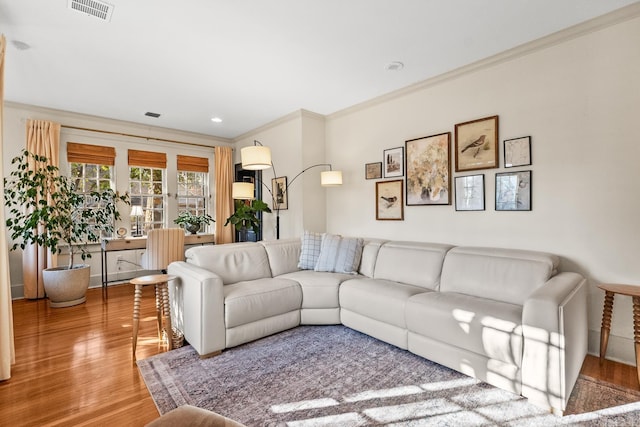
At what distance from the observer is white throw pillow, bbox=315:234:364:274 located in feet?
11.2

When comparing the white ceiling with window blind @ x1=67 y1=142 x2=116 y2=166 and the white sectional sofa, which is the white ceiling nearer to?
window blind @ x1=67 y1=142 x2=116 y2=166

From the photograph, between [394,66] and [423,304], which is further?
[394,66]

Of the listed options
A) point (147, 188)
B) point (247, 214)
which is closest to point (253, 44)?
point (247, 214)

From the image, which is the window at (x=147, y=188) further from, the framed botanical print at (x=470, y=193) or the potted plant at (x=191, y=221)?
the framed botanical print at (x=470, y=193)

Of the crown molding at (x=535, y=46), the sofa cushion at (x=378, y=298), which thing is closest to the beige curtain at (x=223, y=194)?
the crown molding at (x=535, y=46)

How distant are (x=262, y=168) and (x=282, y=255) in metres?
1.04

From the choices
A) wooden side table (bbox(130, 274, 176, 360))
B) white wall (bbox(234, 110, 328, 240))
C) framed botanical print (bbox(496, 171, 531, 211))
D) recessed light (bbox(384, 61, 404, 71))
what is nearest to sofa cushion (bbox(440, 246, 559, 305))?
framed botanical print (bbox(496, 171, 531, 211))

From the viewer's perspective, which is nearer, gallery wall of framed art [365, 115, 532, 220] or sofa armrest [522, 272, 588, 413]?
sofa armrest [522, 272, 588, 413]

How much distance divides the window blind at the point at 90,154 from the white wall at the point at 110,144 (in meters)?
0.07

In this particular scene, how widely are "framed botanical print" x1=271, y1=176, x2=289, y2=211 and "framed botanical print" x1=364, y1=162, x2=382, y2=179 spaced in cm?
137

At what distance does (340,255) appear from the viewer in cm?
347

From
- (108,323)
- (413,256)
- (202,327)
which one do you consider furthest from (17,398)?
(413,256)

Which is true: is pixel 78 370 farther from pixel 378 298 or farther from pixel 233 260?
pixel 378 298

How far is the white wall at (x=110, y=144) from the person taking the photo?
13.9 feet
